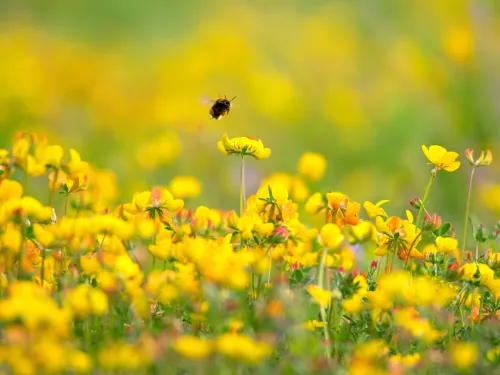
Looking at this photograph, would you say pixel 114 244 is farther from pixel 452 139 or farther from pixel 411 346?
pixel 452 139

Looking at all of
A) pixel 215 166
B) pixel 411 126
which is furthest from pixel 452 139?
pixel 215 166

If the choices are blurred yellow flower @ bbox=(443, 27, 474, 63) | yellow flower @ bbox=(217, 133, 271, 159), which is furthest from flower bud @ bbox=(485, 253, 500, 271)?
blurred yellow flower @ bbox=(443, 27, 474, 63)

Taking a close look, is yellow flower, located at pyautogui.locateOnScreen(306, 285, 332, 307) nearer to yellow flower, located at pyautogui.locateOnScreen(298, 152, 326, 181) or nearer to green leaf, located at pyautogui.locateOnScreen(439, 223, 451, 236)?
green leaf, located at pyautogui.locateOnScreen(439, 223, 451, 236)

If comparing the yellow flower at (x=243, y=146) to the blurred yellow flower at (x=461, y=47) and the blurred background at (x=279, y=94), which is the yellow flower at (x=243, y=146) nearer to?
the blurred background at (x=279, y=94)

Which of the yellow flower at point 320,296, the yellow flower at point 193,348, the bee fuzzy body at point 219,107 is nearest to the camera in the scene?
the yellow flower at point 193,348

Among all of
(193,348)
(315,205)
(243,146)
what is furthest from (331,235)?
(193,348)

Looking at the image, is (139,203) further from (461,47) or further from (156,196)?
(461,47)

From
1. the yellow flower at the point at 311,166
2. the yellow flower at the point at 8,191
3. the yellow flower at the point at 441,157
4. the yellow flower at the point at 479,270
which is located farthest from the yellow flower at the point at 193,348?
the yellow flower at the point at 311,166
